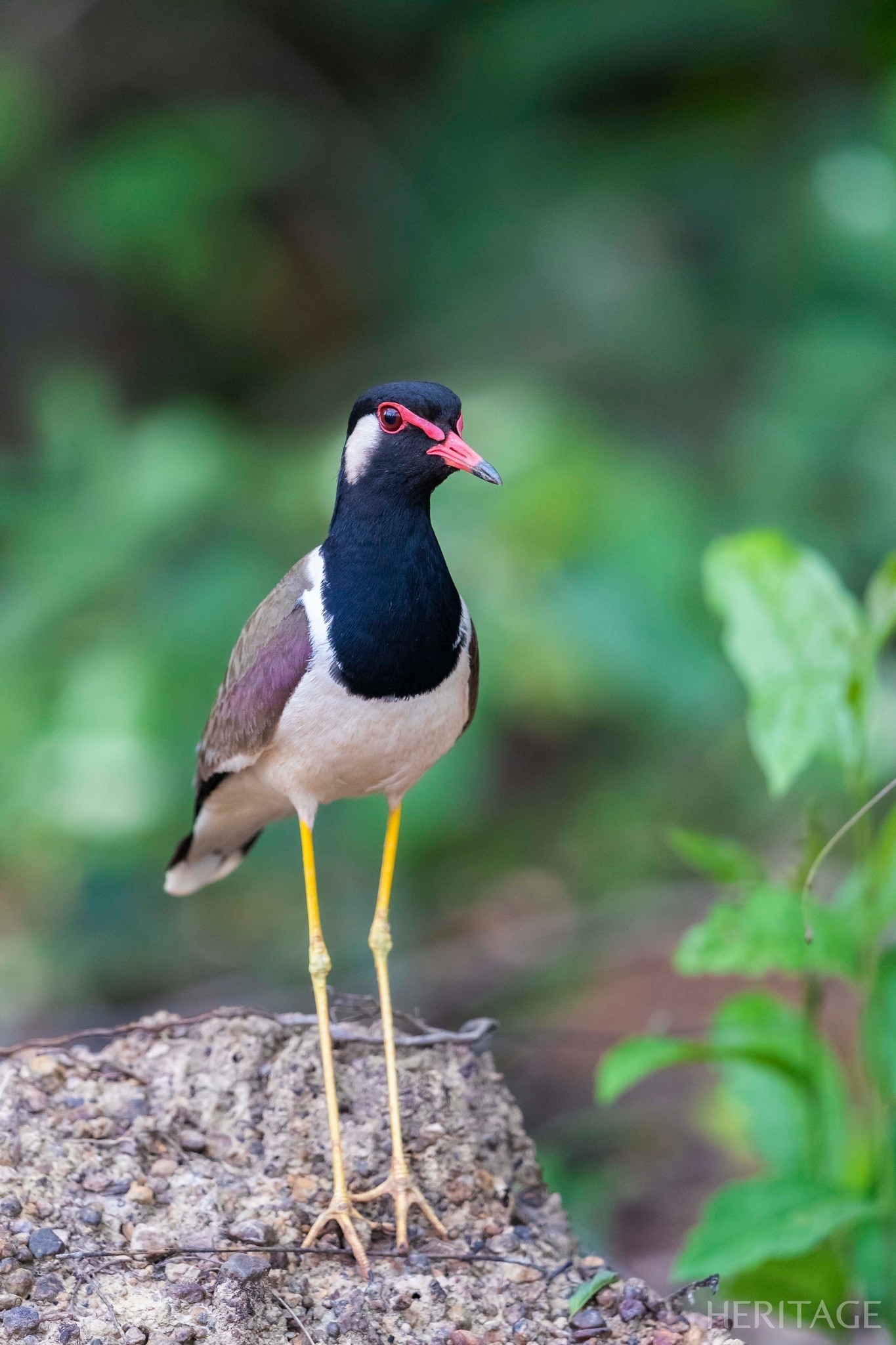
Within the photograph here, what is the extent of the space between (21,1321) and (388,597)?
150 centimetres

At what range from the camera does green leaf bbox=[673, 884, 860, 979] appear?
3.21 m

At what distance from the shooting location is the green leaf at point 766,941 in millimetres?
3207

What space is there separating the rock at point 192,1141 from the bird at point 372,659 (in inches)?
10.5

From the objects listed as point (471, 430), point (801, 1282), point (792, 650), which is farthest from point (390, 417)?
point (471, 430)

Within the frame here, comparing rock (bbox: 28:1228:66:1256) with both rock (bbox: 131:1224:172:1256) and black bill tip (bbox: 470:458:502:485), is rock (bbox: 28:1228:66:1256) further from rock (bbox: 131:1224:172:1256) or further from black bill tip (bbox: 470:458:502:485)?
black bill tip (bbox: 470:458:502:485)

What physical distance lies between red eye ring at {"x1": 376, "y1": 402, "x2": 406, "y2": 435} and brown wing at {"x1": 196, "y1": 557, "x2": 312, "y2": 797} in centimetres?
41

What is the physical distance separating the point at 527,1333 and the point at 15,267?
8046 mm

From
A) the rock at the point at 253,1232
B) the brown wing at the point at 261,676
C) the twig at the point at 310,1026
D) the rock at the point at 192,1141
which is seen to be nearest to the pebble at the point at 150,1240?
the rock at the point at 253,1232

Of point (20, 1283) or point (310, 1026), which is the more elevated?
point (310, 1026)

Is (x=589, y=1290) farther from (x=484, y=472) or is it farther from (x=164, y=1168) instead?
(x=484, y=472)

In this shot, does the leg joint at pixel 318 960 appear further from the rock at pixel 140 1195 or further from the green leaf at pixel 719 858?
the green leaf at pixel 719 858

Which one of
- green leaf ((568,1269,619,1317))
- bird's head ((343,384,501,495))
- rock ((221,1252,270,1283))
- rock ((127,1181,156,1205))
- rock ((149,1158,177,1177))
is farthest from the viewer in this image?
bird's head ((343,384,501,495))

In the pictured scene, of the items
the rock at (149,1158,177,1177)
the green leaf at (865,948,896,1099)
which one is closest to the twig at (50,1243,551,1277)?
the rock at (149,1158,177,1177)

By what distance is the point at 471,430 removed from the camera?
616cm
